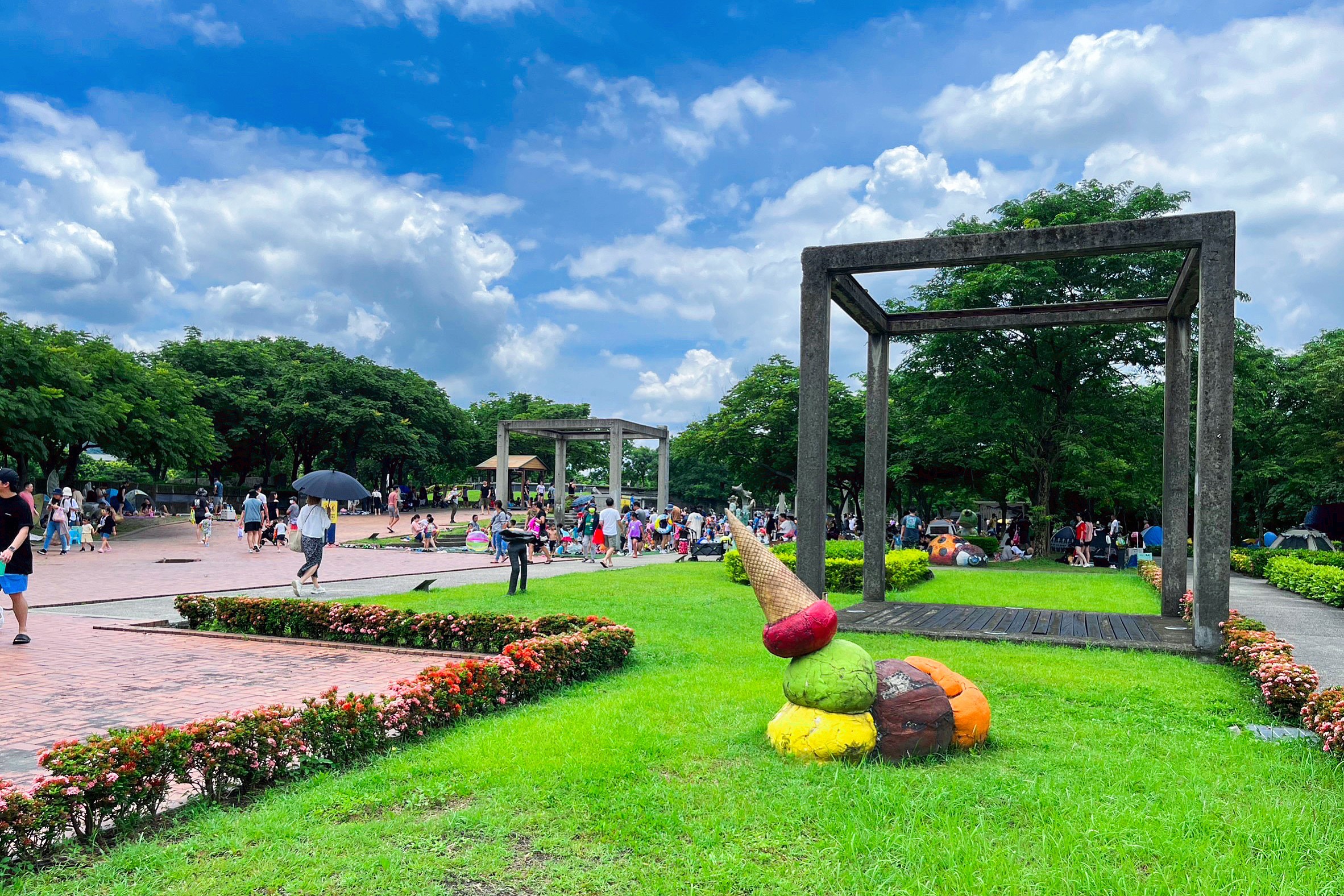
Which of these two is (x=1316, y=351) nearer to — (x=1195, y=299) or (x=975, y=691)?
(x=1195, y=299)

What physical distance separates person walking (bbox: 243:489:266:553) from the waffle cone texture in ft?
67.9

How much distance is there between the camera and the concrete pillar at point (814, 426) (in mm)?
9297

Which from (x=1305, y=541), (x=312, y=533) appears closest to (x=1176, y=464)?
(x=312, y=533)

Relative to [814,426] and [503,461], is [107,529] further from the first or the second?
[814,426]

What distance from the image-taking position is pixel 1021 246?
28.9ft

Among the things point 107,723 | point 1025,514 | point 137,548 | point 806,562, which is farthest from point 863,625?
point 1025,514

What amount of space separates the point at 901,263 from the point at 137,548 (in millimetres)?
21703

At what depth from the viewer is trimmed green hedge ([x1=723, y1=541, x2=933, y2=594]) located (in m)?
14.0

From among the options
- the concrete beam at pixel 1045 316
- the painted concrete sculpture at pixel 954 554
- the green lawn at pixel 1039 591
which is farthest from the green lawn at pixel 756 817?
the painted concrete sculpture at pixel 954 554

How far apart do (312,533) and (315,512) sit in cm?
34

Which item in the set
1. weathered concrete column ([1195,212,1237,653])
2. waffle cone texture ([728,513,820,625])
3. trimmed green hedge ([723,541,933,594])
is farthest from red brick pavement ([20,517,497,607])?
weathered concrete column ([1195,212,1237,653])

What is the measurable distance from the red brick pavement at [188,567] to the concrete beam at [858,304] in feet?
28.1

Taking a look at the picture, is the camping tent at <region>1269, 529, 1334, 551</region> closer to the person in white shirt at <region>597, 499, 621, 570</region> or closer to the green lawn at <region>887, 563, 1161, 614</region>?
the green lawn at <region>887, 563, 1161, 614</region>

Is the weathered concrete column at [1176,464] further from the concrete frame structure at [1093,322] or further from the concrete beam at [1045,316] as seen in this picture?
the concrete beam at [1045,316]
